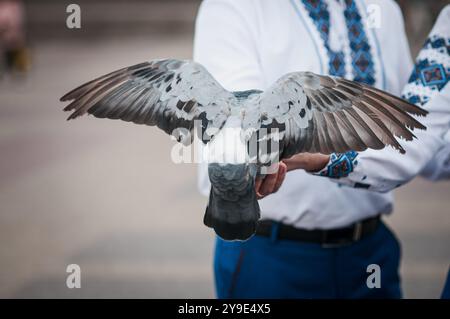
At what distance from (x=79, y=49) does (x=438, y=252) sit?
52.2 ft

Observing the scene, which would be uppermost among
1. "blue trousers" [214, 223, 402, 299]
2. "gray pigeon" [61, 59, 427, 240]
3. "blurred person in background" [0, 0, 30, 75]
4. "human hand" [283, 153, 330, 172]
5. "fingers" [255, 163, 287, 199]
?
"blurred person in background" [0, 0, 30, 75]

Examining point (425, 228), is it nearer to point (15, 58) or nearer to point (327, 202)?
point (327, 202)

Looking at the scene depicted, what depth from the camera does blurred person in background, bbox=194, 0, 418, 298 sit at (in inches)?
78.7

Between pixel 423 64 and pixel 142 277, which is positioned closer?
pixel 423 64

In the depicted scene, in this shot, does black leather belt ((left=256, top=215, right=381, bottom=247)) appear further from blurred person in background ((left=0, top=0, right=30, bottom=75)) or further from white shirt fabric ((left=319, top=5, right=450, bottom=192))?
blurred person in background ((left=0, top=0, right=30, bottom=75))

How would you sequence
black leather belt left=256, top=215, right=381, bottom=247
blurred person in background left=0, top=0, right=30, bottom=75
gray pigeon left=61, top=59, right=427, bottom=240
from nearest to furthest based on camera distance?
gray pigeon left=61, top=59, right=427, bottom=240 < black leather belt left=256, top=215, right=381, bottom=247 < blurred person in background left=0, top=0, right=30, bottom=75

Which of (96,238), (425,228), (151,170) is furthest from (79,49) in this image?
(425,228)

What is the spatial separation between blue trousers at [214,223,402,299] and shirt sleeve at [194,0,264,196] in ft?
1.31

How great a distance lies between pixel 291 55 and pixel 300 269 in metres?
0.88

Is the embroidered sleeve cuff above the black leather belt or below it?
above

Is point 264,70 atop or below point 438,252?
atop

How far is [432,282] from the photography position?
4.29 m

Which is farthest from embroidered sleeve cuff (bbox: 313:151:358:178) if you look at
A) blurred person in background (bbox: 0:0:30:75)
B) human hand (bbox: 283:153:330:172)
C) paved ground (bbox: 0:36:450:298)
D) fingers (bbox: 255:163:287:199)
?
blurred person in background (bbox: 0:0:30:75)

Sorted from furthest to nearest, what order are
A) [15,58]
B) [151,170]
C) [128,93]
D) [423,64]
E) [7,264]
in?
1. [15,58]
2. [151,170]
3. [7,264]
4. [423,64]
5. [128,93]
